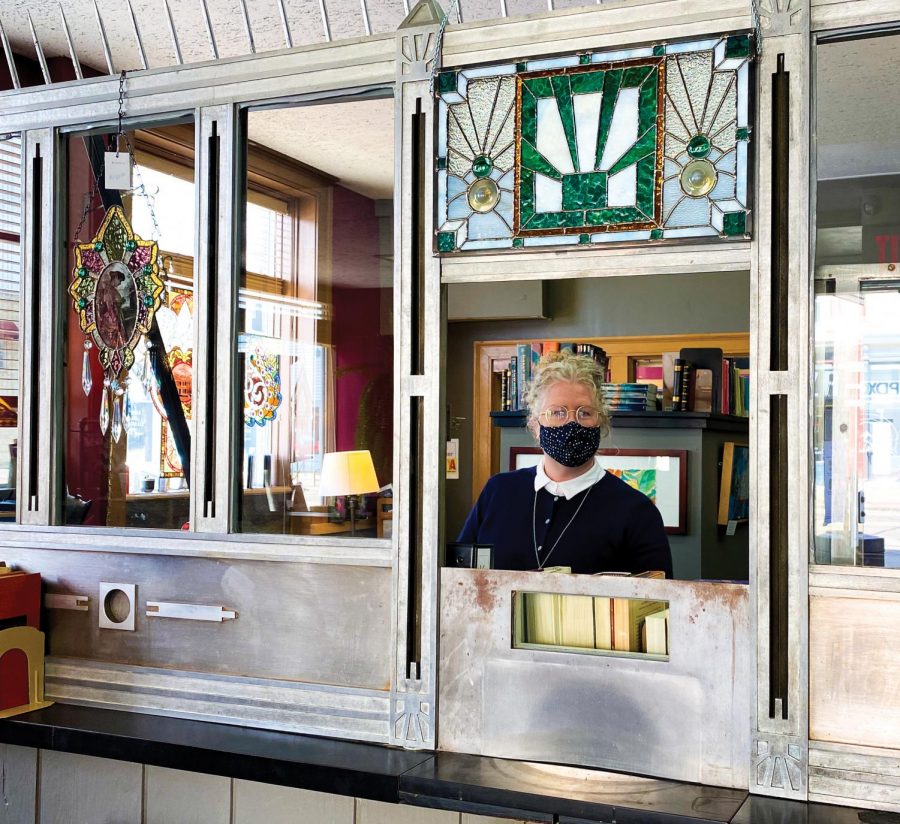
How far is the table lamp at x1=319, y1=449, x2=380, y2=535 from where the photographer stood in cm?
256

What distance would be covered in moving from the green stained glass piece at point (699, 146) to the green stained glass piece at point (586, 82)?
24cm

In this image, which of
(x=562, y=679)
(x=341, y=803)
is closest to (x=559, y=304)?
(x=562, y=679)

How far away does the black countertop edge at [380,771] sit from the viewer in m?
2.04

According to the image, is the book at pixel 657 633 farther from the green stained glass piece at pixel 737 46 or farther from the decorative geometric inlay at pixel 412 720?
the green stained glass piece at pixel 737 46

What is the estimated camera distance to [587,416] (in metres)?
2.48

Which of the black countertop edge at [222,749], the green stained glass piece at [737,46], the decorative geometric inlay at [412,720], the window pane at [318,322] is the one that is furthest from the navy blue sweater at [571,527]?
the green stained glass piece at [737,46]

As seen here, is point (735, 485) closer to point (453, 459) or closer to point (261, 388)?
point (453, 459)

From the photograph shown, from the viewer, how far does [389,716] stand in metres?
2.49

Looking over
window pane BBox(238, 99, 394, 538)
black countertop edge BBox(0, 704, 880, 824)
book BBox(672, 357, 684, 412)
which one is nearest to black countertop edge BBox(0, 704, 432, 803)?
black countertop edge BBox(0, 704, 880, 824)

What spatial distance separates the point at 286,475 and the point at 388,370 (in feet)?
1.27

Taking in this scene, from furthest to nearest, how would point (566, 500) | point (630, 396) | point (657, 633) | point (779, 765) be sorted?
point (630, 396) < point (566, 500) < point (657, 633) < point (779, 765)

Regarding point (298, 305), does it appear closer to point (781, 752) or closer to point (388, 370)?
point (388, 370)

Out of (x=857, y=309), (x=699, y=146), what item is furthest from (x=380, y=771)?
(x=699, y=146)

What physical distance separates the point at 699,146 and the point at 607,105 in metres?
0.23
